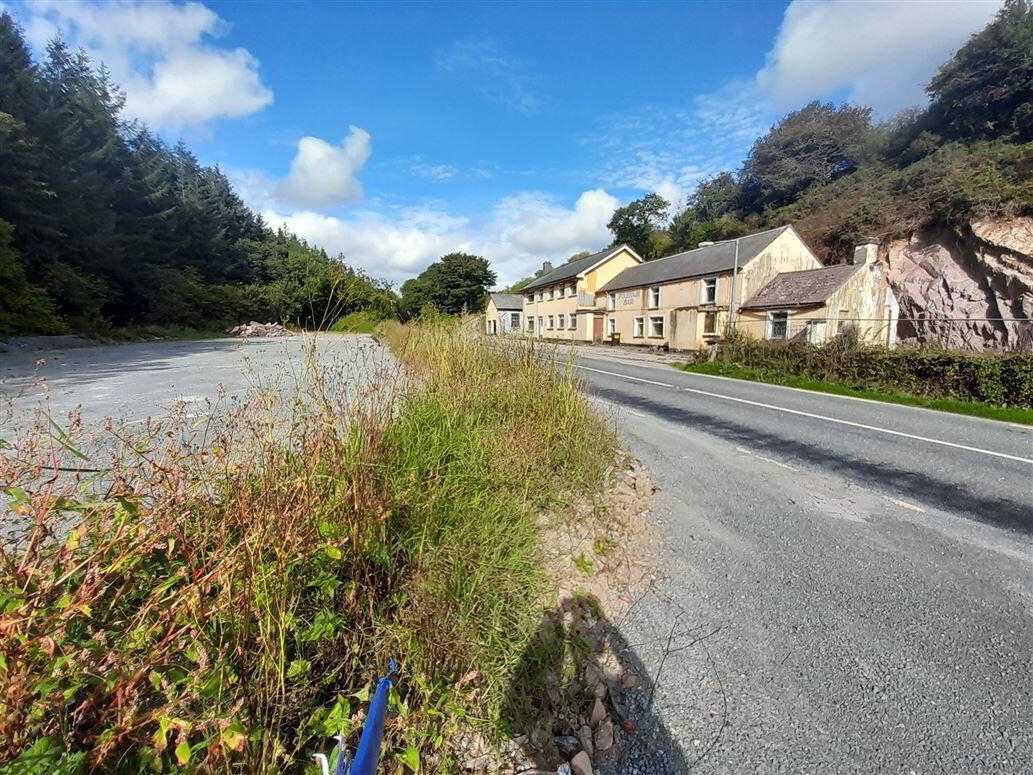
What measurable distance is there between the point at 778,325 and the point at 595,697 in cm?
2260

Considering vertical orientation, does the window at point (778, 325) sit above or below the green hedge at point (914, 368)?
above

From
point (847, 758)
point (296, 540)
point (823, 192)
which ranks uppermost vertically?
point (823, 192)

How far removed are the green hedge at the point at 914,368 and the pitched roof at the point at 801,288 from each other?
6.95 m

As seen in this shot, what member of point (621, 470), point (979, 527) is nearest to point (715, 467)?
point (621, 470)

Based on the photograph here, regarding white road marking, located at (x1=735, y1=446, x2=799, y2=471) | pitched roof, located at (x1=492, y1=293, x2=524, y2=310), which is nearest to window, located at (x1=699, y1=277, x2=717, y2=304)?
white road marking, located at (x1=735, y1=446, x2=799, y2=471)

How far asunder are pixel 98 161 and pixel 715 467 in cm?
3658

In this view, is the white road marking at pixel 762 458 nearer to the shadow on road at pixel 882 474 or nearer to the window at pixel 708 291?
the shadow on road at pixel 882 474

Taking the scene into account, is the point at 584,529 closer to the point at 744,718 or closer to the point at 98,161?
the point at 744,718

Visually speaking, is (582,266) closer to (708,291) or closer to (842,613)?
(708,291)

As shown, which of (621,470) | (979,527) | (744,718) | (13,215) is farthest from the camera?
(13,215)

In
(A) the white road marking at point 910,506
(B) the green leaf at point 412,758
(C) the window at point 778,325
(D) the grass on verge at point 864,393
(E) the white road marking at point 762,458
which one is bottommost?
(A) the white road marking at point 910,506

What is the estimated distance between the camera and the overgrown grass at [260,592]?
49.6 inches

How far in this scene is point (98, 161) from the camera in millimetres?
25375

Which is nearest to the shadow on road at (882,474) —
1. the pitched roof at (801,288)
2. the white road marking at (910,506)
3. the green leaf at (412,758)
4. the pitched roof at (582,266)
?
the white road marking at (910,506)
